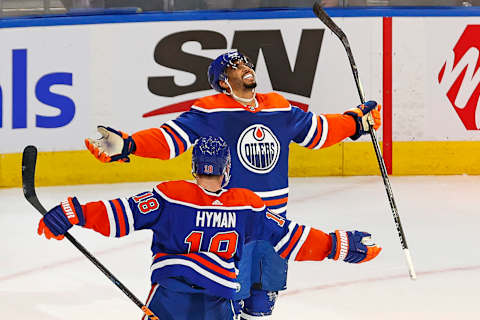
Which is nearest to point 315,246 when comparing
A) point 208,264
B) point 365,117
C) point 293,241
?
point 293,241

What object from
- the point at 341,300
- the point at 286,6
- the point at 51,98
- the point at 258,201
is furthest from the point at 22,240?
the point at 258,201

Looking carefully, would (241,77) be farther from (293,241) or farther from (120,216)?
(120,216)

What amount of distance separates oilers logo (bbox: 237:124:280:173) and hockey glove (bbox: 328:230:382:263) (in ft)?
1.91

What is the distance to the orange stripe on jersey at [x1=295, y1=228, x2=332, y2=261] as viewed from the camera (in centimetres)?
302

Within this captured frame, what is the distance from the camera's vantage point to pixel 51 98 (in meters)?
7.32

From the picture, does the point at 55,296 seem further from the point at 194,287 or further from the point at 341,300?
the point at 194,287

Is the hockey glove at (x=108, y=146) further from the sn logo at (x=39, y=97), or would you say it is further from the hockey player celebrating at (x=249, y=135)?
the sn logo at (x=39, y=97)

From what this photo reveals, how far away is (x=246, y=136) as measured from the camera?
3.53 m

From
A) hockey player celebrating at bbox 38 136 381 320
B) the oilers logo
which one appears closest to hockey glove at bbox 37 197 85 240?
hockey player celebrating at bbox 38 136 381 320

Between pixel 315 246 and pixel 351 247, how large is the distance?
0.11 meters

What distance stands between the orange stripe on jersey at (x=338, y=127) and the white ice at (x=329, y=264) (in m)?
1.07

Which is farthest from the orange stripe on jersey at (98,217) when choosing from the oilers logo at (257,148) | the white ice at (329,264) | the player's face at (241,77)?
the white ice at (329,264)

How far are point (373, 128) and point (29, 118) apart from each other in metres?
4.05

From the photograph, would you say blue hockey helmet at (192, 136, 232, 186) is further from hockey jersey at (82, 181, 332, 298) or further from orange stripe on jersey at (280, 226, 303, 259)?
orange stripe on jersey at (280, 226, 303, 259)
